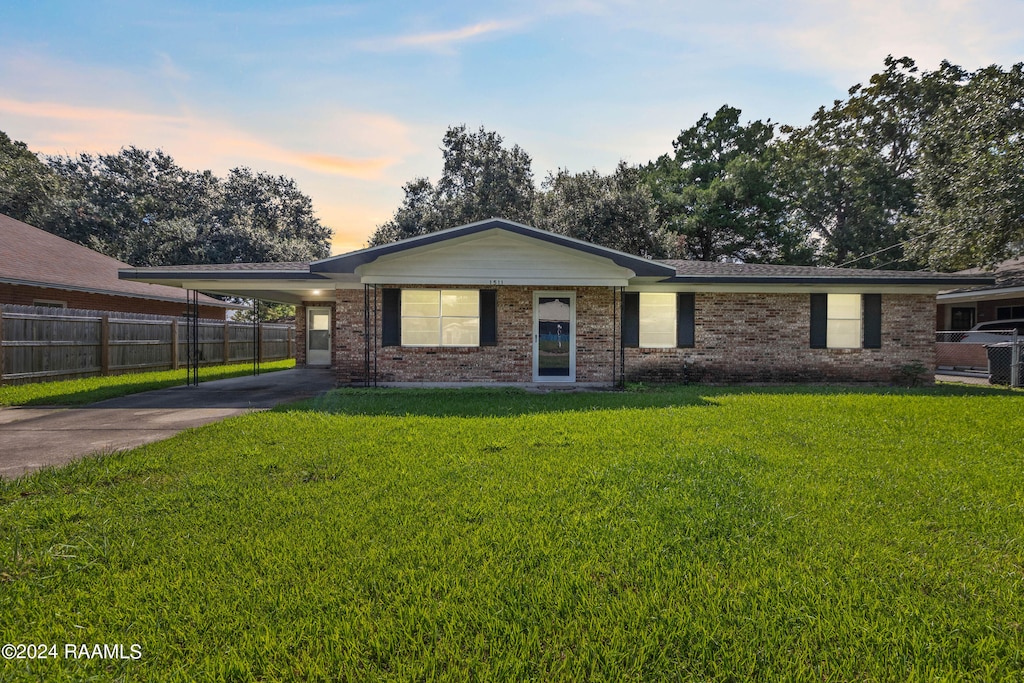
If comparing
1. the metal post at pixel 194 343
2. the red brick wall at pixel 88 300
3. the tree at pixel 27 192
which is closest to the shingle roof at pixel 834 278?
the metal post at pixel 194 343

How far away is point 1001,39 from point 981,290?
8.39 metres

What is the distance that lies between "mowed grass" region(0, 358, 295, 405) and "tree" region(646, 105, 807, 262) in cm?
2470

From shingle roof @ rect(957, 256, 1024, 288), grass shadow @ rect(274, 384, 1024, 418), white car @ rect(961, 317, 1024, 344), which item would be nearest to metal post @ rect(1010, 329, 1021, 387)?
grass shadow @ rect(274, 384, 1024, 418)

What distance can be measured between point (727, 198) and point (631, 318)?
18.9 m

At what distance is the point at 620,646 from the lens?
2.23m

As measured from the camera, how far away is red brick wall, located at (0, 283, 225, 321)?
13727 millimetres

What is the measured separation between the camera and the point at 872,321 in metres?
12.3

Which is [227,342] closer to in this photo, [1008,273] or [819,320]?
[819,320]

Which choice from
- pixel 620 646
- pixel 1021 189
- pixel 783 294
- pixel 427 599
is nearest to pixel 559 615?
pixel 620 646

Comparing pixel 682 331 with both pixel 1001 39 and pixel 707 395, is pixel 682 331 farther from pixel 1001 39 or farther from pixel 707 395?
pixel 1001 39

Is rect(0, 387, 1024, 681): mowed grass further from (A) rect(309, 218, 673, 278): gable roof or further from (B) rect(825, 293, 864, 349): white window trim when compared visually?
(B) rect(825, 293, 864, 349): white window trim

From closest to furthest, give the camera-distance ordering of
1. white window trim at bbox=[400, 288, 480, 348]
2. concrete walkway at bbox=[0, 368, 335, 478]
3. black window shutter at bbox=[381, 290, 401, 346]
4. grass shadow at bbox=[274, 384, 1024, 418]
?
concrete walkway at bbox=[0, 368, 335, 478] < grass shadow at bbox=[274, 384, 1024, 418] < black window shutter at bbox=[381, 290, 401, 346] < white window trim at bbox=[400, 288, 480, 348]

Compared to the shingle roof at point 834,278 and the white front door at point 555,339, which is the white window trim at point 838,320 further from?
the white front door at point 555,339

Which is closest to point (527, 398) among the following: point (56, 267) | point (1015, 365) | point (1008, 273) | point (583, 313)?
point (583, 313)
